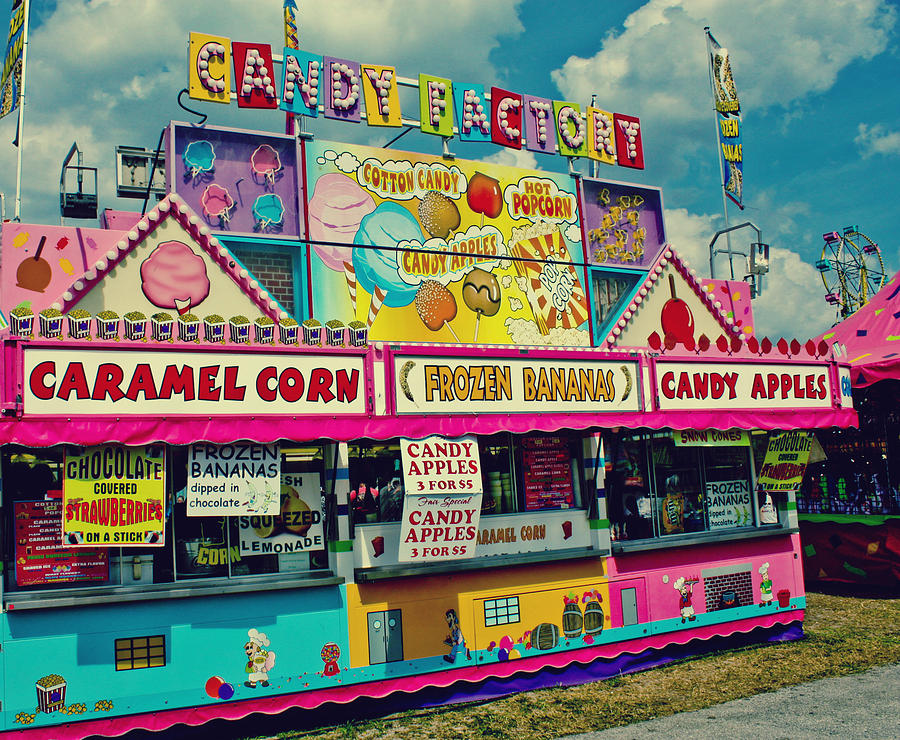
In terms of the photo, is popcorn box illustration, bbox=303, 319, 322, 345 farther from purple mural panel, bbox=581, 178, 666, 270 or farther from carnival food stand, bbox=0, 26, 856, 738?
purple mural panel, bbox=581, 178, 666, 270

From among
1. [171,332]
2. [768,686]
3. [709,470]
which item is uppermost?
[171,332]

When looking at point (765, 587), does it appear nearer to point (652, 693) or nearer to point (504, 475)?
point (652, 693)

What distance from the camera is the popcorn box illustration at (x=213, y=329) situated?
31.1 ft

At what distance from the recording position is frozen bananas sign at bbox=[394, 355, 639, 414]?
1034 cm

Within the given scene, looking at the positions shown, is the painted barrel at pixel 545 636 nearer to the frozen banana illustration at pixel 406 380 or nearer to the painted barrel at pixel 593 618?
the painted barrel at pixel 593 618

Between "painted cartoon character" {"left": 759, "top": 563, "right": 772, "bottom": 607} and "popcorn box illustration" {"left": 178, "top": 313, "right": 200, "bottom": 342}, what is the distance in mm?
10094

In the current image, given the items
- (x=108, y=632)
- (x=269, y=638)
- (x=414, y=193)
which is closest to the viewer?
(x=108, y=632)

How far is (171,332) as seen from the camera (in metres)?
9.24

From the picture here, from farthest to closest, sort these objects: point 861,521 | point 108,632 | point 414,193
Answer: point 861,521
point 414,193
point 108,632

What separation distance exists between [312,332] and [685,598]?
7441mm

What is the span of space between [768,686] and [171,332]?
9.23 m

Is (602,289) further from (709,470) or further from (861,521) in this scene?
A: (861,521)

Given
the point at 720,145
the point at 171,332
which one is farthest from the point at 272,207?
the point at 720,145

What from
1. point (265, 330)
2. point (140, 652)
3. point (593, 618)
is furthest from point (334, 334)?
point (593, 618)
